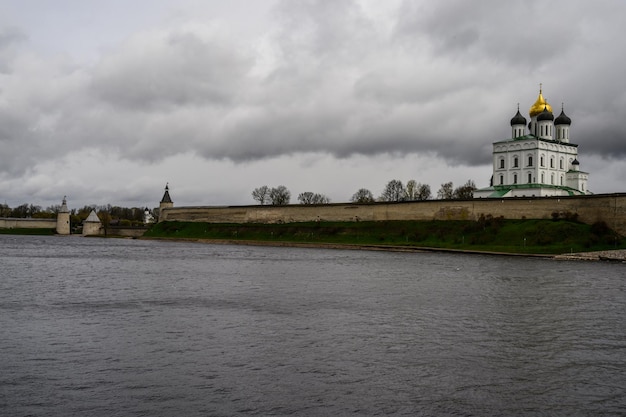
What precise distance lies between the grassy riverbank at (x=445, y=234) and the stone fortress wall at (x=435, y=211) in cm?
81

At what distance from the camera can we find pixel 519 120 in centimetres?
6006

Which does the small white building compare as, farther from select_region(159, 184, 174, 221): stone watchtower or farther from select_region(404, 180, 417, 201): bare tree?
select_region(404, 180, 417, 201): bare tree

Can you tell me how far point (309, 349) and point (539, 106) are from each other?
56.1 metres

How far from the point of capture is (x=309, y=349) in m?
10.2

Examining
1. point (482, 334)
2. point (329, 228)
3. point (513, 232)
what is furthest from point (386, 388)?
point (329, 228)

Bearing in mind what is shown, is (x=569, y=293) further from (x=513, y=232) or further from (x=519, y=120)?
(x=519, y=120)

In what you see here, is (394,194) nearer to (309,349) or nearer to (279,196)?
(279,196)

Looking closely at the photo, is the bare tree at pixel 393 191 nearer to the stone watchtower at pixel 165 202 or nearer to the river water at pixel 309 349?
the stone watchtower at pixel 165 202

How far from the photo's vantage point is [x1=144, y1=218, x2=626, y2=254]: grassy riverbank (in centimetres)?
3800

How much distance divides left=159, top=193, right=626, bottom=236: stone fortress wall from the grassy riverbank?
0.81 meters

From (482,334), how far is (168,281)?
1156 cm

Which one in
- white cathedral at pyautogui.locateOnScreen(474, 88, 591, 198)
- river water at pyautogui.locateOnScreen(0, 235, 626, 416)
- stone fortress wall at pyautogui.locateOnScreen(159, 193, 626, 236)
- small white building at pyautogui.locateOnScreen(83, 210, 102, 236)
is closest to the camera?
river water at pyautogui.locateOnScreen(0, 235, 626, 416)

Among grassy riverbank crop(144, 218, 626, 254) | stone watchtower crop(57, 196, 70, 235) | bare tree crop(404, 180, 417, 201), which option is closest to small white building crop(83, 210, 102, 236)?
stone watchtower crop(57, 196, 70, 235)

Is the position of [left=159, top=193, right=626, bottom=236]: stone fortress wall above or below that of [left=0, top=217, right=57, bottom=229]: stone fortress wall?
above
